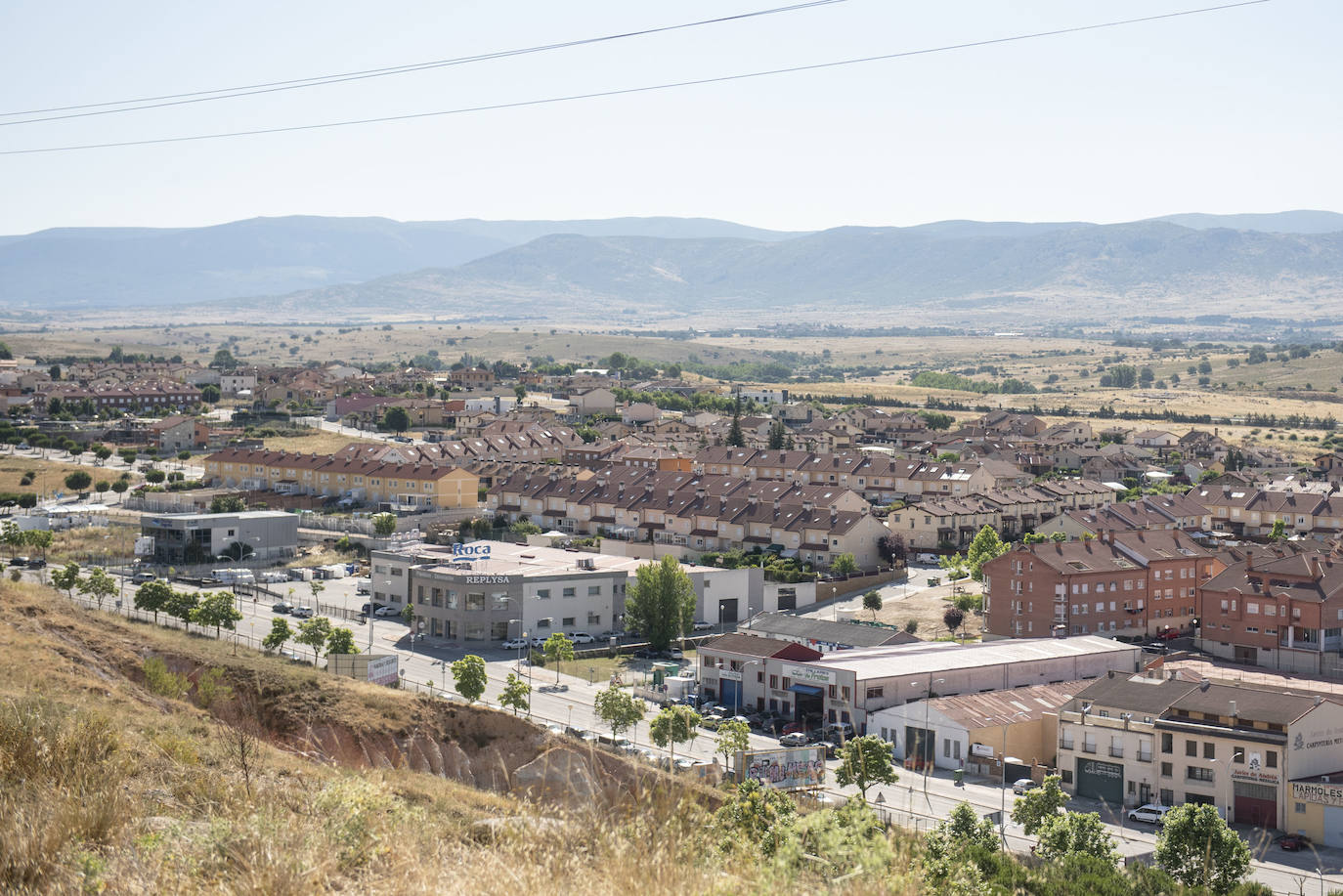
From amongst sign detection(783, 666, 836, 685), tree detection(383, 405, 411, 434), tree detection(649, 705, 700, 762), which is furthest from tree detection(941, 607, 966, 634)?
tree detection(383, 405, 411, 434)

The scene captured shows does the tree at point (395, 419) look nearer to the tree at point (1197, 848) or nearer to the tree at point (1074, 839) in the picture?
the tree at point (1074, 839)

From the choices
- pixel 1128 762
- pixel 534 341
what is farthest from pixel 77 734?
pixel 534 341

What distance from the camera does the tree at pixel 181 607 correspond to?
30375 mm

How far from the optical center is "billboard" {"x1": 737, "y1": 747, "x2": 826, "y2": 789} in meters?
19.5

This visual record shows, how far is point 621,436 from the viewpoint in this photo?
228 ft

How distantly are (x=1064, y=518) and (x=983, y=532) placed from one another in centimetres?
395

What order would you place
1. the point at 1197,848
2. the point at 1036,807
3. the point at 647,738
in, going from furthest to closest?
the point at 647,738, the point at 1036,807, the point at 1197,848

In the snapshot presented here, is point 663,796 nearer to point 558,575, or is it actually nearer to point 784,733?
point 784,733

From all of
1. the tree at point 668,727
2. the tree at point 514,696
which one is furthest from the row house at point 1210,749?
the tree at point 514,696

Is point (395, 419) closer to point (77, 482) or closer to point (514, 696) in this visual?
point (77, 482)

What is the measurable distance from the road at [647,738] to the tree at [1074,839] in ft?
4.50

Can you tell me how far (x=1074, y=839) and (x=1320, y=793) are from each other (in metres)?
6.49

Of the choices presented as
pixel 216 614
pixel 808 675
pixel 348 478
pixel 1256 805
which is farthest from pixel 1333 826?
pixel 348 478

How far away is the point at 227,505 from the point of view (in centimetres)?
4781
